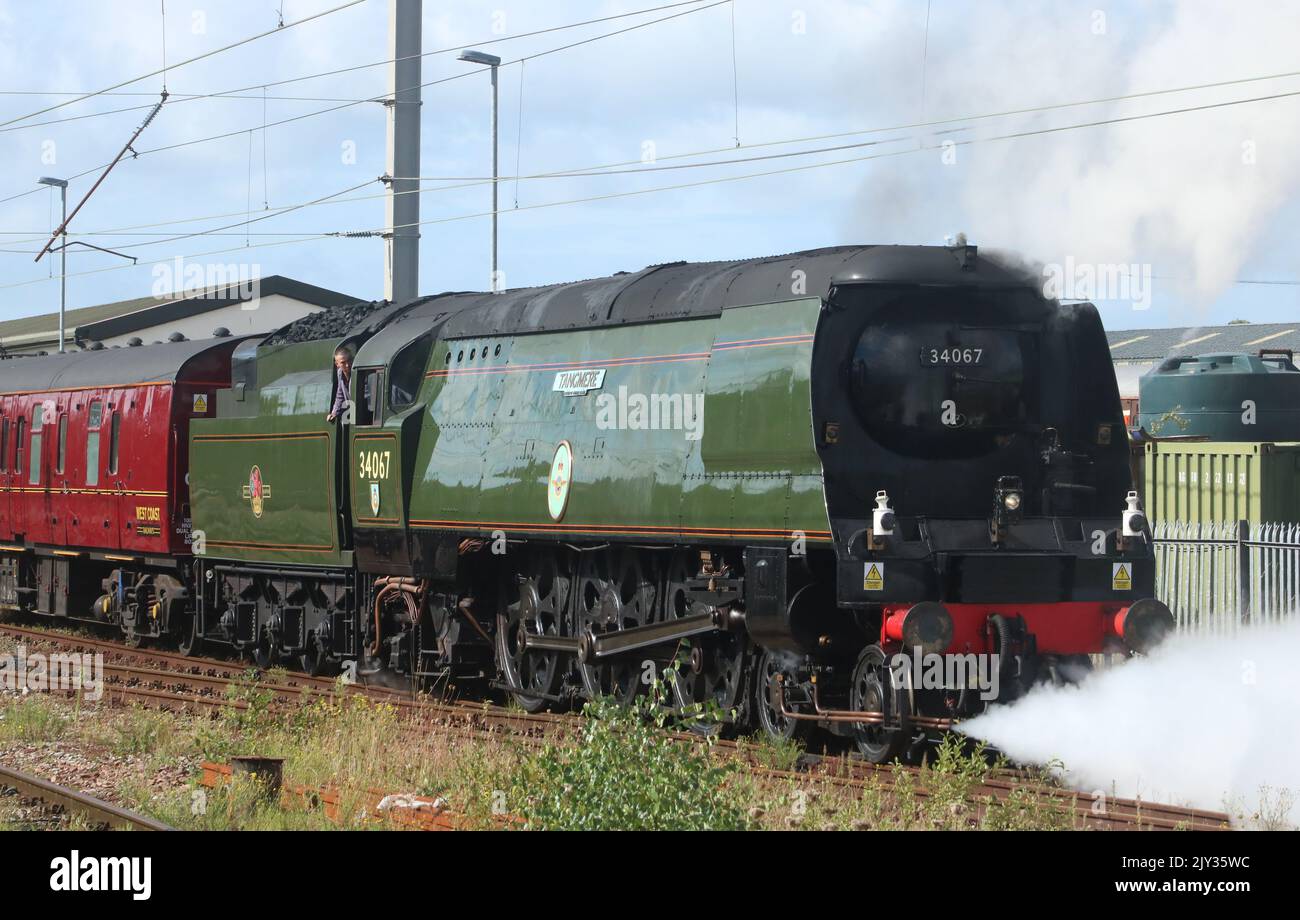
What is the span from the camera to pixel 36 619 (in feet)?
89.1

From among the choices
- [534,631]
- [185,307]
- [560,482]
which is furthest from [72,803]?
[185,307]

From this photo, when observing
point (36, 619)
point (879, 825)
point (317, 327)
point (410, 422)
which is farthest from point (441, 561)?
point (36, 619)

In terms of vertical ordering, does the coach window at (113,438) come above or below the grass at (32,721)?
above

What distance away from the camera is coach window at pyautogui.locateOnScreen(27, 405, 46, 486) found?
2408cm

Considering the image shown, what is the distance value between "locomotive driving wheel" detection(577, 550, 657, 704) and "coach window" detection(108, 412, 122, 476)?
10.1m

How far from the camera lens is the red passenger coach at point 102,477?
20.9 metres

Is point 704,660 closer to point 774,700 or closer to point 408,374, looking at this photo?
point 774,700

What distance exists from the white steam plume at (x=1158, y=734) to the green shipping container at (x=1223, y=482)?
898cm

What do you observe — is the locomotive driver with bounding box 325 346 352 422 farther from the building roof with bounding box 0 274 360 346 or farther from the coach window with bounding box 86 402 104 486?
the building roof with bounding box 0 274 360 346

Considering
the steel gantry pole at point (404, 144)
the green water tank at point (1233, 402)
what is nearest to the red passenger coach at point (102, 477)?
the steel gantry pole at point (404, 144)

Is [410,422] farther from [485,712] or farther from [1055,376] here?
[1055,376]

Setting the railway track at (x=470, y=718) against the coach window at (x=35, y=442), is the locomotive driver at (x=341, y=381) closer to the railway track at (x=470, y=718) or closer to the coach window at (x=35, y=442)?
the railway track at (x=470, y=718)

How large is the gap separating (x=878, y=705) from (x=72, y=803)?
19.1 ft

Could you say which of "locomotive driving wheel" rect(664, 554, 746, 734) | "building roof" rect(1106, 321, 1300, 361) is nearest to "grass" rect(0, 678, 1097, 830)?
"locomotive driving wheel" rect(664, 554, 746, 734)
